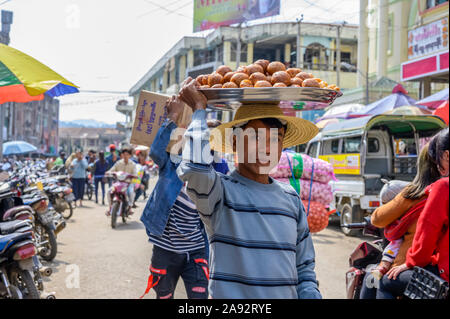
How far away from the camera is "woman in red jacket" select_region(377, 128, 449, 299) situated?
1986 millimetres

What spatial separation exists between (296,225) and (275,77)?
26.8 inches

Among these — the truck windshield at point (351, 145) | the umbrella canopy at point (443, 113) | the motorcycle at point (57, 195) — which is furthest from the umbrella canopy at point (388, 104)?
the motorcycle at point (57, 195)

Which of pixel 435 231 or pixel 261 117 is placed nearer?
pixel 261 117

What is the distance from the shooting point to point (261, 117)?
1.83 metres

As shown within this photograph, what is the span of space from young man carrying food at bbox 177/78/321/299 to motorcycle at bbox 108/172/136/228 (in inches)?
306

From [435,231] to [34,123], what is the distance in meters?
49.0

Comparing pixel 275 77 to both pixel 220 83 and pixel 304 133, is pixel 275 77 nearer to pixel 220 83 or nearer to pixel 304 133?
pixel 220 83

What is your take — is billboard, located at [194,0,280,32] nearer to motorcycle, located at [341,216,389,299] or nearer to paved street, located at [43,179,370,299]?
paved street, located at [43,179,370,299]

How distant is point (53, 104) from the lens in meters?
56.9

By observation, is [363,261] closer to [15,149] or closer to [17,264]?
[17,264]

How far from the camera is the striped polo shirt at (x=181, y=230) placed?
10.2 ft

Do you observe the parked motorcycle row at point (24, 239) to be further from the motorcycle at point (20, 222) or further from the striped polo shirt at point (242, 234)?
the striped polo shirt at point (242, 234)

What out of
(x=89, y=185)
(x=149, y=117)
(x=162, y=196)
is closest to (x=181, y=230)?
(x=162, y=196)

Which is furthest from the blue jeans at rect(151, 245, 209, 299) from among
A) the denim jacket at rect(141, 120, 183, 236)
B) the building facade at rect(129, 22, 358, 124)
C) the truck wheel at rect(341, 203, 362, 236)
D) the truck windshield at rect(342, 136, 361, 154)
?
the building facade at rect(129, 22, 358, 124)
